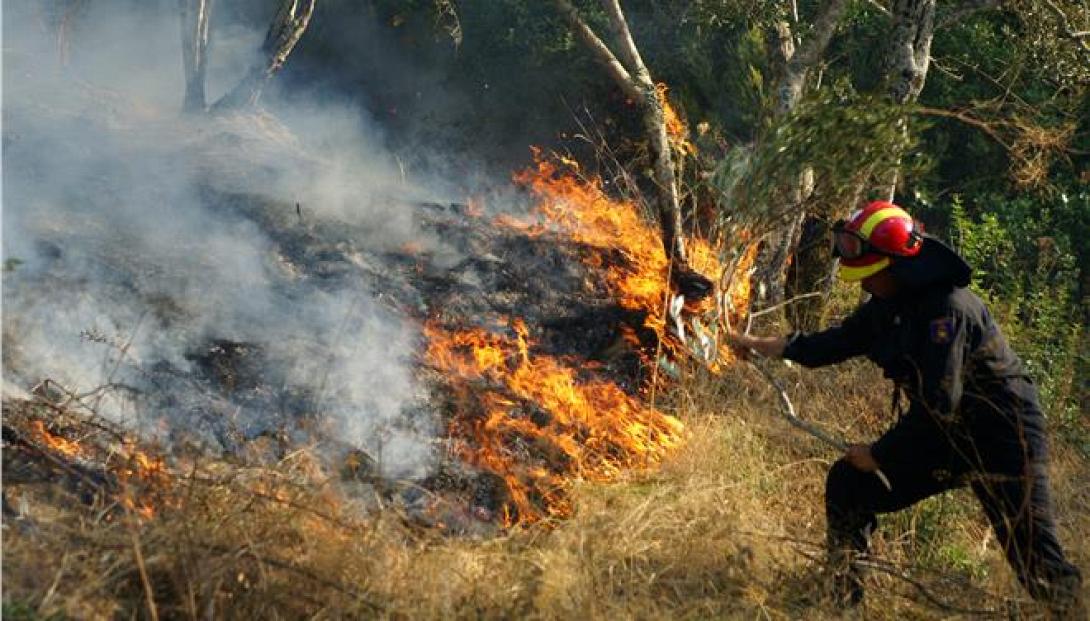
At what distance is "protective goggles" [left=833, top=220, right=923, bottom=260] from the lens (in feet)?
15.9

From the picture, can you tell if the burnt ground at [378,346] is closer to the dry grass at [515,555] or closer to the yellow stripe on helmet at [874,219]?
the dry grass at [515,555]

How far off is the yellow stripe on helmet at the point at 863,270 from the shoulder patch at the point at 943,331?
1.30 feet

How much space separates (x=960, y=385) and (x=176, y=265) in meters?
5.01

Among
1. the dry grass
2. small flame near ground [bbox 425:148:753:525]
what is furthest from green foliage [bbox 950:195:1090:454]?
small flame near ground [bbox 425:148:753:525]

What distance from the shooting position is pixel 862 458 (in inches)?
191

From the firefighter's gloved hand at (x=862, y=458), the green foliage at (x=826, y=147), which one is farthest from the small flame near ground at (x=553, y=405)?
the firefighter's gloved hand at (x=862, y=458)

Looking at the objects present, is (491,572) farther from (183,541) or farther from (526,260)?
(526,260)

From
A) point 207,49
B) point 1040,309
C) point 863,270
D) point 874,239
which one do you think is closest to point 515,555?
point 863,270

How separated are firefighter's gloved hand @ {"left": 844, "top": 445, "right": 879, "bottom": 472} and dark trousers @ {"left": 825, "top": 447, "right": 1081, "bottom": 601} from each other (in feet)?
0.24

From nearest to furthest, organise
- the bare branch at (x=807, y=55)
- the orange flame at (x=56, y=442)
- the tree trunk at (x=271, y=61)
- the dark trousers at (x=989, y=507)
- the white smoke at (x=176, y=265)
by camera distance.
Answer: the dark trousers at (x=989, y=507) < the orange flame at (x=56, y=442) < the white smoke at (x=176, y=265) < the bare branch at (x=807, y=55) < the tree trunk at (x=271, y=61)

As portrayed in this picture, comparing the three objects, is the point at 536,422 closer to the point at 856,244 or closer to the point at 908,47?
the point at 856,244

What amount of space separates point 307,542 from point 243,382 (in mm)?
2122

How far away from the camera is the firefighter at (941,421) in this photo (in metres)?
4.62

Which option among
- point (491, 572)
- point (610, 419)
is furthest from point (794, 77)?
point (491, 572)
